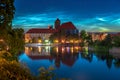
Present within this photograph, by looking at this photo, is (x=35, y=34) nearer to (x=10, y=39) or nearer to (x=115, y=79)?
(x=115, y=79)

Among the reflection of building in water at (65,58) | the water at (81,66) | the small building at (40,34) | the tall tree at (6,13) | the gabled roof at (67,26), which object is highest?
the gabled roof at (67,26)

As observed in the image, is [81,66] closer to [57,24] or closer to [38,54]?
[38,54]

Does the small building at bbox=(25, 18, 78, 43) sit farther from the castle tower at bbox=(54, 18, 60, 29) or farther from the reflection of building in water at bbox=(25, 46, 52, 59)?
the reflection of building in water at bbox=(25, 46, 52, 59)

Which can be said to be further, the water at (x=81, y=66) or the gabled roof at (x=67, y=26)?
the gabled roof at (x=67, y=26)

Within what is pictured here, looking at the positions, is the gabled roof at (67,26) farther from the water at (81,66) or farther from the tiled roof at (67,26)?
the water at (81,66)

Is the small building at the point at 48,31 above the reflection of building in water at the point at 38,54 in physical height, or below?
above

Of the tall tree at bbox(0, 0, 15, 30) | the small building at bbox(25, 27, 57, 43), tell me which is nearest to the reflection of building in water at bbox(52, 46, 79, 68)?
the tall tree at bbox(0, 0, 15, 30)

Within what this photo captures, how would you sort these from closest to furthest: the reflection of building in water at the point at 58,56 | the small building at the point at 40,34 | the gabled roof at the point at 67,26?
the reflection of building in water at the point at 58,56
the gabled roof at the point at 67,26
the small building at the point at 40,34

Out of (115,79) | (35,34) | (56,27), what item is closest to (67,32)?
(56,27)

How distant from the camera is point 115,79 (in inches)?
786

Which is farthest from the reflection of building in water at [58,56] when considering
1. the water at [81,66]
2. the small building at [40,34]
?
the small building at [40,34]

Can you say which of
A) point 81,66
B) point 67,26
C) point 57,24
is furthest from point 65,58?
point 67,26

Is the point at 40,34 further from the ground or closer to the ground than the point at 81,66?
further from the ground

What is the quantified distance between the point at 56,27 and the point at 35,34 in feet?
43.0
